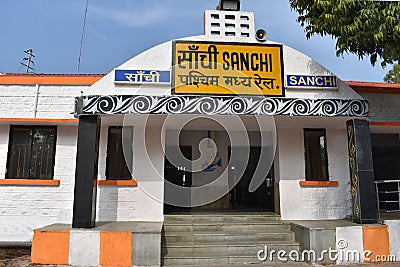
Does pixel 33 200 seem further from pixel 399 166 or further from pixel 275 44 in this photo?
pixel 399 166

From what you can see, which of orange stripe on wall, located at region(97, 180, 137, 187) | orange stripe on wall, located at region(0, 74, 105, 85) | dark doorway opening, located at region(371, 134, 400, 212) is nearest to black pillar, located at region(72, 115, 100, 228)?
orange stripe on wall, located at region(97, 180, 137, 187)

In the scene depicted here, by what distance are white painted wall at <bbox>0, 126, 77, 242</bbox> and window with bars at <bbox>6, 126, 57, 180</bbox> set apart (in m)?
0.18

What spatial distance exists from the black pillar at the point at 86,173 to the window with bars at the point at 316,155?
5.00 metres

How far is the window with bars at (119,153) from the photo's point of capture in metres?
8.00

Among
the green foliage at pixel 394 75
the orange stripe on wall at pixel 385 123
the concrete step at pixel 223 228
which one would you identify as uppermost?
the green foliage at pixel 394 75

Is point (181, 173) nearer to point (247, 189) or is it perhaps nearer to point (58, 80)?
point (247, 189)

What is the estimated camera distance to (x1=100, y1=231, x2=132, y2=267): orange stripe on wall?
5938 millimetres

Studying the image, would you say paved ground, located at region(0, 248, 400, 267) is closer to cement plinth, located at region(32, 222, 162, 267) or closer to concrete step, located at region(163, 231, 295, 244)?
cement plinth, located at region(32, 222, 162, 267)

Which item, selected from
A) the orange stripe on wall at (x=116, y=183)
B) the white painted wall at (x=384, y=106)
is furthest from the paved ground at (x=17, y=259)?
the white painted wall at (x=384, y=106)

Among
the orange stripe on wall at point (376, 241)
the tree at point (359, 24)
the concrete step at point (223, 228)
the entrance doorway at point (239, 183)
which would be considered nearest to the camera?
the tree at point (359, 24)

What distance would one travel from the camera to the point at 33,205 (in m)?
7.72

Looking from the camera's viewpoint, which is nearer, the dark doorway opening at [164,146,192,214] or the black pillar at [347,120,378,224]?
the black pillar at [347,120,378,224]

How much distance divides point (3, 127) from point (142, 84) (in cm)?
373

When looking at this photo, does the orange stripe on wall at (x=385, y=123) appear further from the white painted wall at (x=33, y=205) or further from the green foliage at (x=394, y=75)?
the green foliage at (x=394, y=75)
